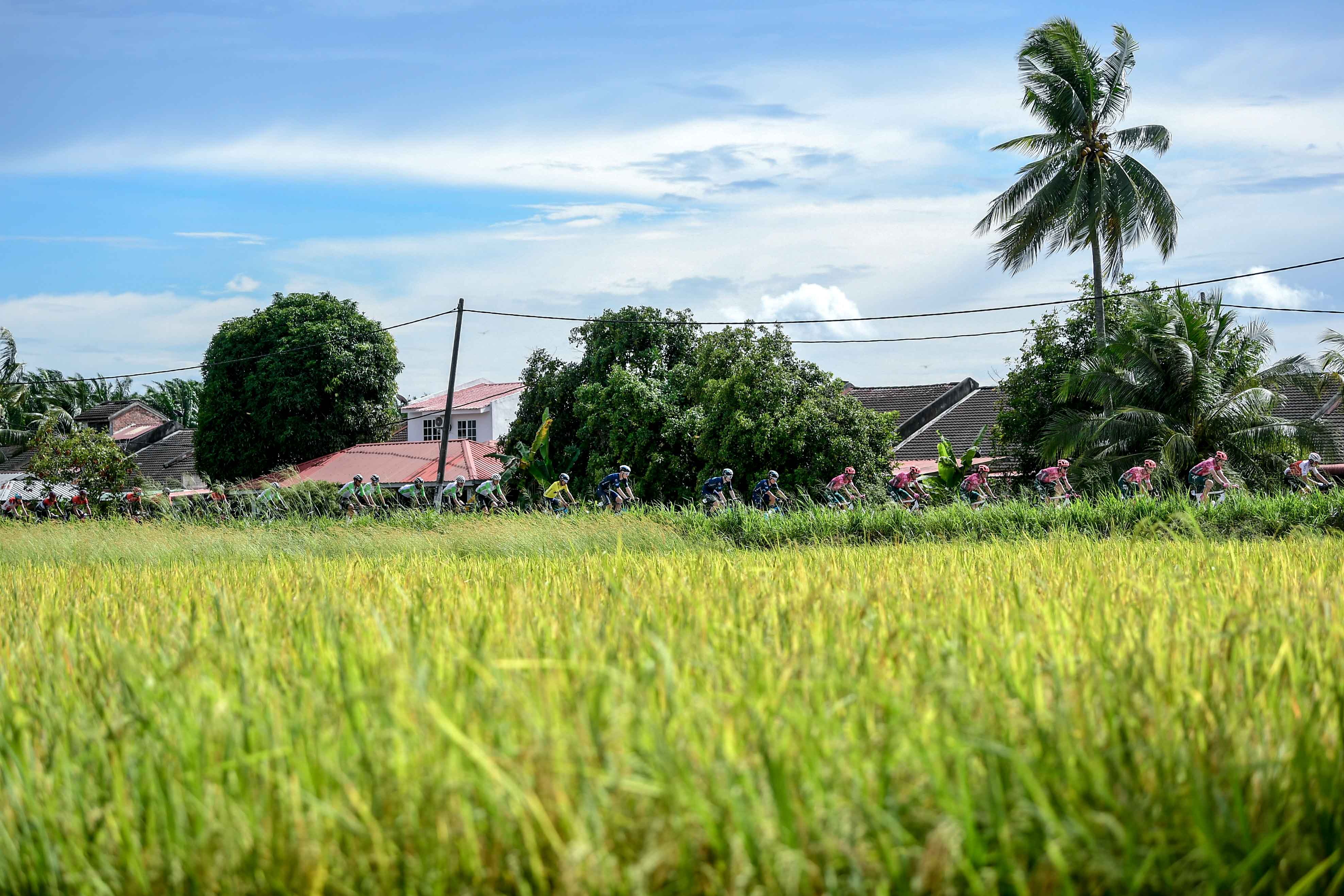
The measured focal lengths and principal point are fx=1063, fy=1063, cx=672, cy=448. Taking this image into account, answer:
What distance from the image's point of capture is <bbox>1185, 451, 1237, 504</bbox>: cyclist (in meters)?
14.6

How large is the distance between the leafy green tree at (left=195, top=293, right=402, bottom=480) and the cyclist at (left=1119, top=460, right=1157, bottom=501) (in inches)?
1091

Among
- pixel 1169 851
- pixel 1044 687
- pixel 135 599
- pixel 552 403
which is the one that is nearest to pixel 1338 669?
→ pixel 1044 687

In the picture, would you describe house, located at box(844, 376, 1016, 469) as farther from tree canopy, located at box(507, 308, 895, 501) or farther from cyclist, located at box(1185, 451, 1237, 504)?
cyclist, located at box(1185, 451, 1237, 504)

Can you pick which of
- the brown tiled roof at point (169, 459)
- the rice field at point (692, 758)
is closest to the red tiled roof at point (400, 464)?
the brown tiled roof at point (169, 459)

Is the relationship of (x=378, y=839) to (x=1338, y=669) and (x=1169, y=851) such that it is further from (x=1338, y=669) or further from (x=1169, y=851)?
(x=1338, y=669)

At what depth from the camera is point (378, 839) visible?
1721 mm

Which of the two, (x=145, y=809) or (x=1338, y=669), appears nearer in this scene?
(x=145, y=809)

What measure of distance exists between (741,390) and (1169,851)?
2277cm

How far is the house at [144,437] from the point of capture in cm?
4950

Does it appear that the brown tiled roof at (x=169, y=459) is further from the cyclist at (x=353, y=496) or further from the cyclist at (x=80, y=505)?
the cyclist at (x=353, y=496)

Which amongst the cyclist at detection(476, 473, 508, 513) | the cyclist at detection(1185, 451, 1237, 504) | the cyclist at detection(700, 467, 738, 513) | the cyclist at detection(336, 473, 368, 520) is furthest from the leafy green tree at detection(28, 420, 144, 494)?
the cyclist at detection(1185, 451, 1237, 504)

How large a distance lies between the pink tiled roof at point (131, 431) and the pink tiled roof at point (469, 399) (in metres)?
18.4

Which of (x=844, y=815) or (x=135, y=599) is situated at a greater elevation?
(x=844, y=815)

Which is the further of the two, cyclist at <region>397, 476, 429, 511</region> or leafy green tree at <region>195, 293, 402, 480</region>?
leafy green tree at <region>195, 293, 402, 480</region>
